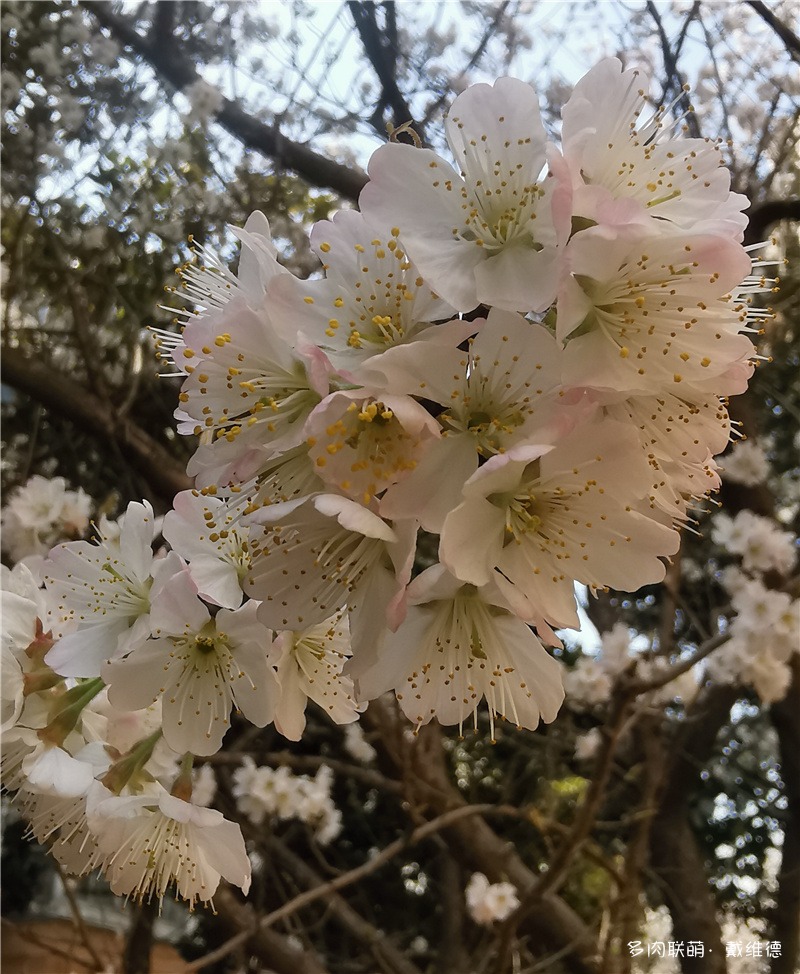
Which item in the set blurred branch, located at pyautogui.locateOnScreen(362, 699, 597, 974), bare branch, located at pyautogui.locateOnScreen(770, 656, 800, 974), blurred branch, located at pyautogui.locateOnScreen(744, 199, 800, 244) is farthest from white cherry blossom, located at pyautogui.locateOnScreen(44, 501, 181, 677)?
bare branch, located at pyautogui.locateOnScreen(770, 656, 800, 974)

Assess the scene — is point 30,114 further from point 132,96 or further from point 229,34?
point 229,34

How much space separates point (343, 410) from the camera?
1.24ft

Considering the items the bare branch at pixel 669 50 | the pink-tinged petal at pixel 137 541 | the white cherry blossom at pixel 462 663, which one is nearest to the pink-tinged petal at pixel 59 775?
the pink-tinged petal at pixel 137 541

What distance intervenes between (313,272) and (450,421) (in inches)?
57.5

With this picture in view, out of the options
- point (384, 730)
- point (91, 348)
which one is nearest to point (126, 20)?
point (91, 348)

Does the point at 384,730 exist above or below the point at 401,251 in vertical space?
below

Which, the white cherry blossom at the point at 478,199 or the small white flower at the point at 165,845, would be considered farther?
the small white flower at the point at 165,845

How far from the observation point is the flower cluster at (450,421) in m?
0.39

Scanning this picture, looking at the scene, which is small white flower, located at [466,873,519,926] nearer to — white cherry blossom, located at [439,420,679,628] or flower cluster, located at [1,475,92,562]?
flower cluster, located at [1,475,92,562]

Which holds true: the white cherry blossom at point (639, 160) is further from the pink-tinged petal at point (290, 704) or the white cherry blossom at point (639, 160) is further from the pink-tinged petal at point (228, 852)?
the pink-tinged petal at point (228, 852)

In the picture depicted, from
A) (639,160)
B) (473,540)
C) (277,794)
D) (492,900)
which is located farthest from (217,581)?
(492,900)

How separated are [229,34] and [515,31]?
0.87 meters

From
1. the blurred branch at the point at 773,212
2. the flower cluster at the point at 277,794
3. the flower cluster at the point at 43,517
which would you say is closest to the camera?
the blurred branch at the point at 773,212

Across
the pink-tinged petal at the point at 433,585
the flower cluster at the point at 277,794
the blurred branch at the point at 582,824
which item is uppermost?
the pink-tinged petal at the point at 433,585
